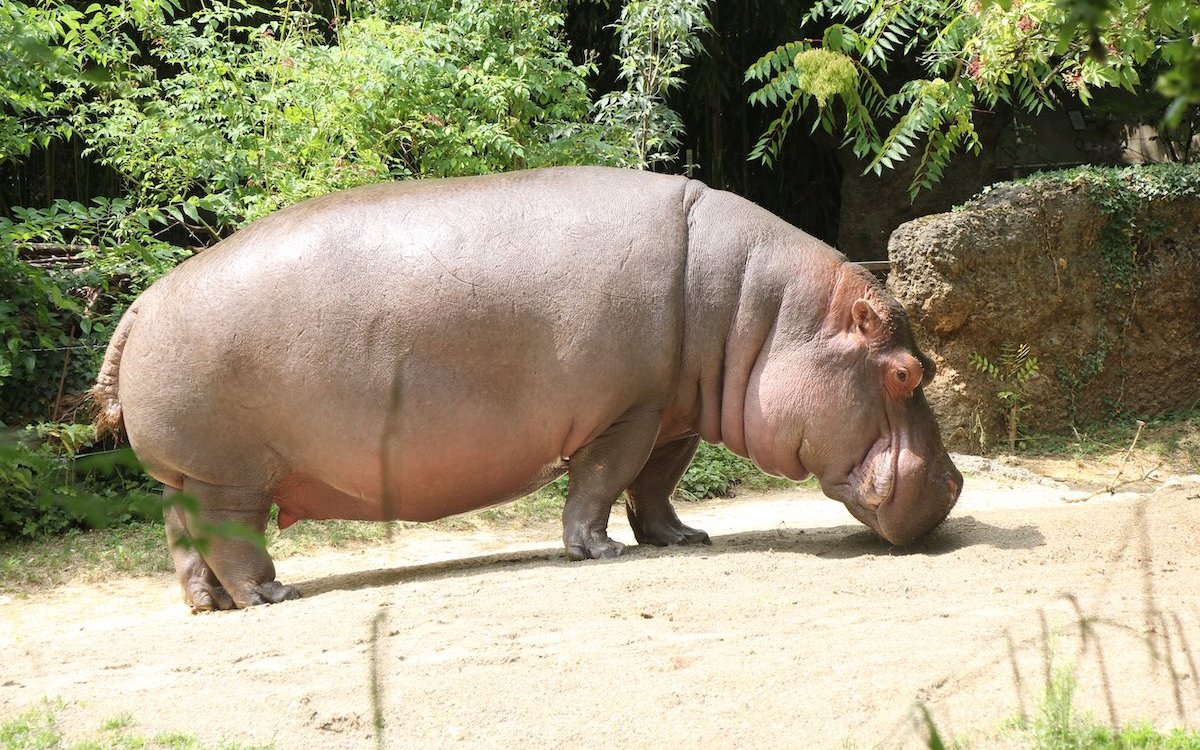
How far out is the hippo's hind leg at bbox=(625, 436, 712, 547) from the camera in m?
6.11

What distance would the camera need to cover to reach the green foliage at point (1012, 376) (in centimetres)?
1025

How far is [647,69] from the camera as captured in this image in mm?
10367

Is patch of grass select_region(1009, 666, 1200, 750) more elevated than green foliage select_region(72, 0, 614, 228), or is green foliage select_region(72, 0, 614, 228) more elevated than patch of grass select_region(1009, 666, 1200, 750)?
green foliage select_region(72, 0, 614, 228)

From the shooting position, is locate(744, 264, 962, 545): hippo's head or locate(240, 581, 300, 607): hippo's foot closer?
locate(240, 581, 300, 607): hippo's foot

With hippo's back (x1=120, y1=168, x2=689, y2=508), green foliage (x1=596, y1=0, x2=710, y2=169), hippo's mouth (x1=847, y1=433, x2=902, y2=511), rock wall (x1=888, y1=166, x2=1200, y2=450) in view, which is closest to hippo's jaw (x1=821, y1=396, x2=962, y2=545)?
hippo's mouth (x1=847, y1=433, x2=902, y2=511)

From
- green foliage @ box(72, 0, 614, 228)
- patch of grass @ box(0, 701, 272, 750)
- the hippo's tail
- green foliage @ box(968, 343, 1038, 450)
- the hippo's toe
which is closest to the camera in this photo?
patch of grass @ box(0, 701, 272, 750)

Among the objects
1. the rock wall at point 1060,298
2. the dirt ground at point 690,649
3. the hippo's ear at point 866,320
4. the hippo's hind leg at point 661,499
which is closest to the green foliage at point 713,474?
the rock wall at point 1060,298

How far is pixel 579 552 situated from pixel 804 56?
3.40 meters

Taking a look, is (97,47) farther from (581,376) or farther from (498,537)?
(581,376)

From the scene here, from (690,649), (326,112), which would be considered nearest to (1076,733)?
(690,649)

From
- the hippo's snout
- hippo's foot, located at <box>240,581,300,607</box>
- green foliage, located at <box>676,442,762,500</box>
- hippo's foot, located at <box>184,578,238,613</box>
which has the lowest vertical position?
green foliage, located at <box>676,442,762,500</box>

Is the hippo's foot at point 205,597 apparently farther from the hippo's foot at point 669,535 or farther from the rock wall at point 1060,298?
the rock wall at point 1060,298

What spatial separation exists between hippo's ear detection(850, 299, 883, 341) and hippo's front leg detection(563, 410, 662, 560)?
3.15 ft

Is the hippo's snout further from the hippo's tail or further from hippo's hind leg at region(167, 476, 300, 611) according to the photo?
the hippo's tail
